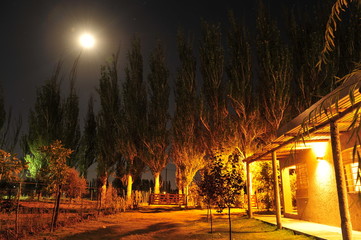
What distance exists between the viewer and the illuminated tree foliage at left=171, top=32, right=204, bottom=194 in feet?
87.5

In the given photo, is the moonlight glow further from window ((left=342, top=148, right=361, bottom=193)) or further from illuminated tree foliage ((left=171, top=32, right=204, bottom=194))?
illuminated tree foliage ((left=171, top=32, right=204, bottom=194))

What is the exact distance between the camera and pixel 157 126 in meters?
28.3

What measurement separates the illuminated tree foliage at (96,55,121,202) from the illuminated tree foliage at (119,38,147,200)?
1.07 m

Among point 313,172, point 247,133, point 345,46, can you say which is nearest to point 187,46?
point 247,133

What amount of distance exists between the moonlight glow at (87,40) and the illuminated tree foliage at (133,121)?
51.7 feet

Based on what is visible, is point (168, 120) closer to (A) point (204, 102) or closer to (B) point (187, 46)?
(A) point (204, 102)

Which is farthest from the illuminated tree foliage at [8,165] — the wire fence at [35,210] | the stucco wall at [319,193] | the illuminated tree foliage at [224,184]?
the stucco wall at [319,193]

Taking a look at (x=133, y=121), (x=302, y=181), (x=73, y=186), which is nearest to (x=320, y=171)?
(x=302, y=181)

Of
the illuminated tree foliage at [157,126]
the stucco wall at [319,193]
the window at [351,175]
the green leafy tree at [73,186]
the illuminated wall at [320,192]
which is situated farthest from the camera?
the illuminated tree foliage at [157,126]

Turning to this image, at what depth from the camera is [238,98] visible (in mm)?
22922

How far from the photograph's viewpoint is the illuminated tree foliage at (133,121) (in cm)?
2836

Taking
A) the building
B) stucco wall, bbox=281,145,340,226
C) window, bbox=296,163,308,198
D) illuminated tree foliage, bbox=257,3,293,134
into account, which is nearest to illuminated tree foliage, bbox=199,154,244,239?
the building

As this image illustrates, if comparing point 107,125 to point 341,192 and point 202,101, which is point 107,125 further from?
point 341,192

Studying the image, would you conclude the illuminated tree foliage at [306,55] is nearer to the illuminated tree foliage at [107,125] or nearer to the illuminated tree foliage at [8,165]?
the illuminated tree foliage at [107,125]
